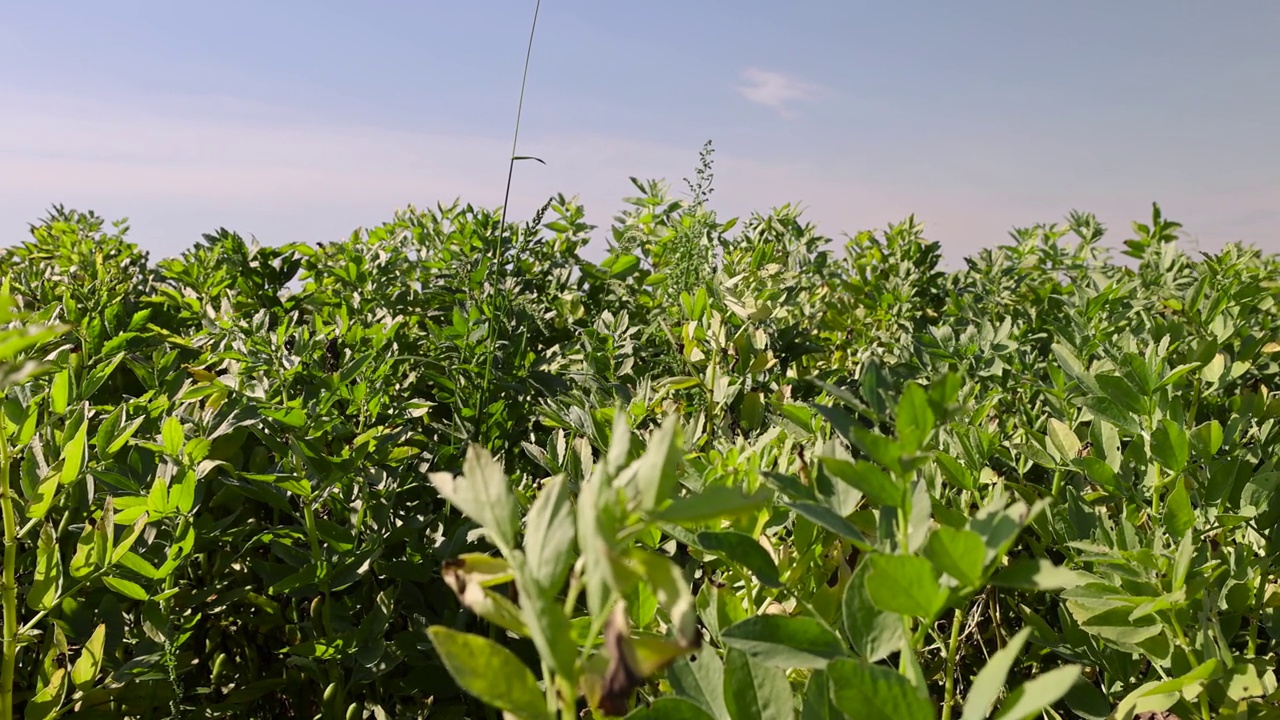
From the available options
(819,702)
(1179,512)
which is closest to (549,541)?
(819,702)

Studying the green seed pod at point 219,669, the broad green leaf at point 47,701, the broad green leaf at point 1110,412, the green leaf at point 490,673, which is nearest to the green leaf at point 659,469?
the green leaf at point 490,673

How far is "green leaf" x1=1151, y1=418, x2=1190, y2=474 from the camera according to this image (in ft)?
3.98

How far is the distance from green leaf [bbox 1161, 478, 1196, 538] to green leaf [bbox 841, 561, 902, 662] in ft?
1.89

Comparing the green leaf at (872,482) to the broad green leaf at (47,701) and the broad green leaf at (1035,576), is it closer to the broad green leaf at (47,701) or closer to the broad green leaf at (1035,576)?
the broad green leaf at (1035,576)

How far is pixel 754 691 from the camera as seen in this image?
79 centimetres

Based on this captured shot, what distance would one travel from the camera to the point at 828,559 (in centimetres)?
126

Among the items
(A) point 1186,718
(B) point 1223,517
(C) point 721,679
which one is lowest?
(A) point 1186,718

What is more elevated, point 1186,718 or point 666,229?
point 666,229

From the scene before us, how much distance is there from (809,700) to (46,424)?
1.23m

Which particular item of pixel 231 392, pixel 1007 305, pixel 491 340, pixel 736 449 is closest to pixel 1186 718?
pixel 736 449

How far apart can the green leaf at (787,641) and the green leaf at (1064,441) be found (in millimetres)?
903

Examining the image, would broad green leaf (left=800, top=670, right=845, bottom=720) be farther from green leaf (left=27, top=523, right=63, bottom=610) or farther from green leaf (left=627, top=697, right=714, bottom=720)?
green leaf (left=27, top=523, right=63, bottom=610)

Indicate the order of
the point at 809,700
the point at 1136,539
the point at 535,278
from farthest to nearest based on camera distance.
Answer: the point at 535,278 → the point at 1136,539 → the point at 809,700

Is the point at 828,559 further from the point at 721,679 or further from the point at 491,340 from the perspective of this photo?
the point at 491,340
